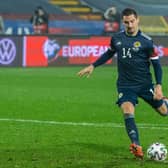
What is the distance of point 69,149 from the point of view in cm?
963

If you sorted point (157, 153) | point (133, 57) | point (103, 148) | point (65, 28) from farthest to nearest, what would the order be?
point (65, 28) → point (103, 148) → point (133, 57) → point (157, 153)

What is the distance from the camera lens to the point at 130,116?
9055 millimetres

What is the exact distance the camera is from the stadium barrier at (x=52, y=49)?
27.1 m

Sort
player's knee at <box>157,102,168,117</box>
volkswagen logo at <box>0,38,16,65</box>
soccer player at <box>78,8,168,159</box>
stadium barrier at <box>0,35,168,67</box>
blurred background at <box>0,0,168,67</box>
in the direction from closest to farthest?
soccer player at <box>78,8,168,159</box> < player's knee at <box>157,102,168,117</box> < volkswagen logo at <box>0,38,16,65</box> < stadium barrier at <box>0,35,168,67</box> < blurred background at <box>0,0,168,67</box>

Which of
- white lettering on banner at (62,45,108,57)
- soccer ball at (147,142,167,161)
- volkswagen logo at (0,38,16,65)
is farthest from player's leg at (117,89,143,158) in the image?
white lettering on banner at (62,45,108,57)

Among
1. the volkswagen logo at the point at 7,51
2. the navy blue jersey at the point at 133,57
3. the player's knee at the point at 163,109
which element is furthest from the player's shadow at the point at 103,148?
the volkswagen logo at the point at 7,51

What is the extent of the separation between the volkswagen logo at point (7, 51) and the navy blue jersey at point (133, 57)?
17705 mm

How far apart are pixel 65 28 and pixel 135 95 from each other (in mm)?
28190

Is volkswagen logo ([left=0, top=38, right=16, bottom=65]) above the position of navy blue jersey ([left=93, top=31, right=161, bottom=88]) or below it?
above

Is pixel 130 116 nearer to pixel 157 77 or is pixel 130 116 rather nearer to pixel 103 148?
pixel 157 77

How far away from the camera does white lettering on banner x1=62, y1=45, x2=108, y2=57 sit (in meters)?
28.4

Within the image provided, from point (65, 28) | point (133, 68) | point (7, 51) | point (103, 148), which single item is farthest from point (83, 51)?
point (133, 68)

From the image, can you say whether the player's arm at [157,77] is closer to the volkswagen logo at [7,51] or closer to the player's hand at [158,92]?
the player's hand at [158,92]

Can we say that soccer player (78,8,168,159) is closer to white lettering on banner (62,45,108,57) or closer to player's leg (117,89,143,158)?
player's leg (117,89,143,158)
